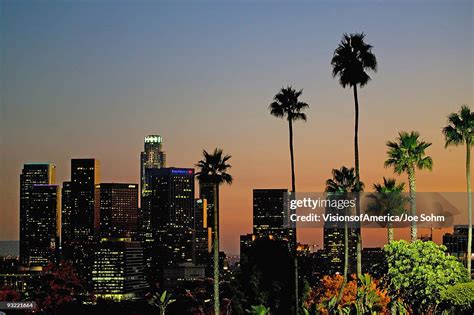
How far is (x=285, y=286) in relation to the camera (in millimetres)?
53594

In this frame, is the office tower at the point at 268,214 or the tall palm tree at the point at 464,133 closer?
the tall palm tree at the point at 464,133

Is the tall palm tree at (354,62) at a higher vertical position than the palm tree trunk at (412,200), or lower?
higher

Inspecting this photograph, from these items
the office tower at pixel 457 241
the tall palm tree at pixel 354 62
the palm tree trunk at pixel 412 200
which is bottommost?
the office tower at pixel 457 241

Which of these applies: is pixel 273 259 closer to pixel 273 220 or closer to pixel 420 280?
pixel 420 280

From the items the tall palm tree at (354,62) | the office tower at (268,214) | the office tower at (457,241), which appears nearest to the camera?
the tall palm tree at (354,62)

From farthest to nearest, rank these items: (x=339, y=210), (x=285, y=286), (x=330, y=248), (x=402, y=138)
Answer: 1. (x=330, y=248)
2. (x=339, y=210)
3. (x=285, y=286)
4. (x=402, y=138)

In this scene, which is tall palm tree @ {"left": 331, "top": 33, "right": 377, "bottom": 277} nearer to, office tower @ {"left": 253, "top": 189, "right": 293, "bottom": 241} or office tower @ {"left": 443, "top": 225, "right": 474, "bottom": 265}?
office tower @ {"left": 443, "top": 225, "right": 474, "bottom": 265}

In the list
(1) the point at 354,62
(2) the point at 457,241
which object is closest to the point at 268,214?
(2) the point at 457,241

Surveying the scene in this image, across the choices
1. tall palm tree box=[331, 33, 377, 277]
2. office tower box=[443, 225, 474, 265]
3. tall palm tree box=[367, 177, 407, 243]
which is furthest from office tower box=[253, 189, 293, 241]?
tall palm tree box=[331, 33, 377, 277]

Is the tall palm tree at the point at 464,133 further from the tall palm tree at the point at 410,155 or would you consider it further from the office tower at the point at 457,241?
the office tower at the point at 457,241

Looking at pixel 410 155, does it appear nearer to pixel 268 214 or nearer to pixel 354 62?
pixel 354 62

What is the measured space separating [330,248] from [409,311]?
14516cm

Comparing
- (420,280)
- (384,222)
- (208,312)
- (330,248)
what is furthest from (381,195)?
(330,248)

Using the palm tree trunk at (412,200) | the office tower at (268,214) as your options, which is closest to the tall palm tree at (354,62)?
the palm tree trunk at (412,200)
